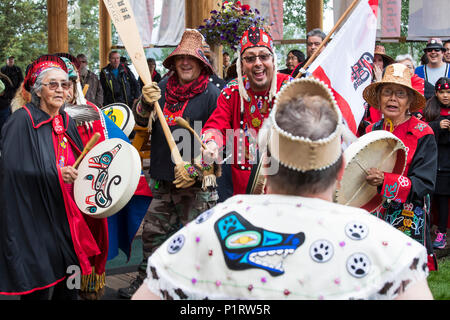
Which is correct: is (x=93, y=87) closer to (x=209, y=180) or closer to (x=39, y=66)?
(x=39, y=66)

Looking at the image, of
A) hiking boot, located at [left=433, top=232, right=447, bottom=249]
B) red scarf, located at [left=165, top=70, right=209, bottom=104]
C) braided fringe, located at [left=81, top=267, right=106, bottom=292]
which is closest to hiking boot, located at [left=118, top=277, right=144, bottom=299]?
braided fringe, located at [left=81, top=267, right=106, bottom=292]

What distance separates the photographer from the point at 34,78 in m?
3.51

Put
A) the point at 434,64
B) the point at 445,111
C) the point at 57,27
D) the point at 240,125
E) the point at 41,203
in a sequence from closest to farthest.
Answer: the point at 41,203 < the point at 240,125 < the point at 445,111 < the point at 434,64 < the point at 57,27

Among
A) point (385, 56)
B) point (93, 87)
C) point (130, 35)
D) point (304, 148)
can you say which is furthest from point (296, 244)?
point (93, 87)

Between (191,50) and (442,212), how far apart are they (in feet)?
11.0

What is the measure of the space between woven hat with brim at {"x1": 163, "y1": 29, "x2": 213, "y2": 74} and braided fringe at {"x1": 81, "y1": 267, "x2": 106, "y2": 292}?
64.9 inches

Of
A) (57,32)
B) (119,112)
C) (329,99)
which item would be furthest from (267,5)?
(329,99)

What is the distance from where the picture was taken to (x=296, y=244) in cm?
144

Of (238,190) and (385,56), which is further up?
(385,56)

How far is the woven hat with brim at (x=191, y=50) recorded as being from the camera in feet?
13.9

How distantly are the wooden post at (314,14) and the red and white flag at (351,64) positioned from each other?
7.23 meters

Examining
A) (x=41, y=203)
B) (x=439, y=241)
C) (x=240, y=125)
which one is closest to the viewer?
(x=41, y=203)

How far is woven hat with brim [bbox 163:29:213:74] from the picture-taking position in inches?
167
